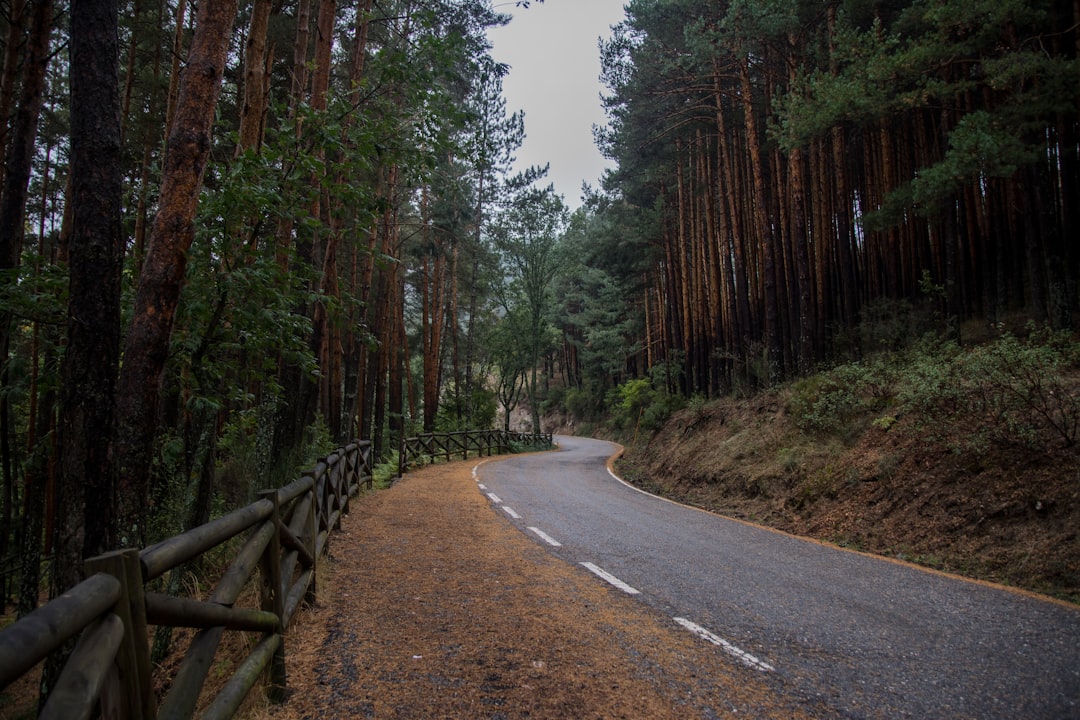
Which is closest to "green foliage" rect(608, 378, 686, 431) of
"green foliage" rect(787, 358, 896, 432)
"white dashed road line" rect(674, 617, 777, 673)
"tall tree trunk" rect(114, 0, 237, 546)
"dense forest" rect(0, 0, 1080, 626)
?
"dense forest" rect(0, 0, 1080, 626)

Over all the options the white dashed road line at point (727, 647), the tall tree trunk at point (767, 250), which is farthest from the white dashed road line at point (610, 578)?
the tall tree trunk at point (767, 250)

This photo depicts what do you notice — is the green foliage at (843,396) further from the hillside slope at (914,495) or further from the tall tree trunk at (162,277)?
the tall tree trunk at (162,277)

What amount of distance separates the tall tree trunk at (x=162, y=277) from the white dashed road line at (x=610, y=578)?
13.2 feet

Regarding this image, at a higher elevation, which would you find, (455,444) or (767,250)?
(767,250)

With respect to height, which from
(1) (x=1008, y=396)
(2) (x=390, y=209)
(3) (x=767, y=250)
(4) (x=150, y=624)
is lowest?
(4) (x=150, y=624)

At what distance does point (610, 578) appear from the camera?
5648 millimetres

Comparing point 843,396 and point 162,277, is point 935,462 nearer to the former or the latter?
point 843,396

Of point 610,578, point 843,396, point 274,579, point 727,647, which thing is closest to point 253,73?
point 274,579

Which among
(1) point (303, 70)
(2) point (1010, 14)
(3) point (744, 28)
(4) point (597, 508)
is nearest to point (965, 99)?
(2) point (1010, 14)

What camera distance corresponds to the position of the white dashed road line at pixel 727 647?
12.0ft

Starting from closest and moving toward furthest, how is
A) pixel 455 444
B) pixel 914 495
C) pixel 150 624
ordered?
1. pixel 150 624
2. pixel 914 495
3. pixel 455 444

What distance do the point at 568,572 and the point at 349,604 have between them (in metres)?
2.22

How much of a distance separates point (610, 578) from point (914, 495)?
4842mm

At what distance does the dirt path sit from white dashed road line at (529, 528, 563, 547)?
761 millimetres
